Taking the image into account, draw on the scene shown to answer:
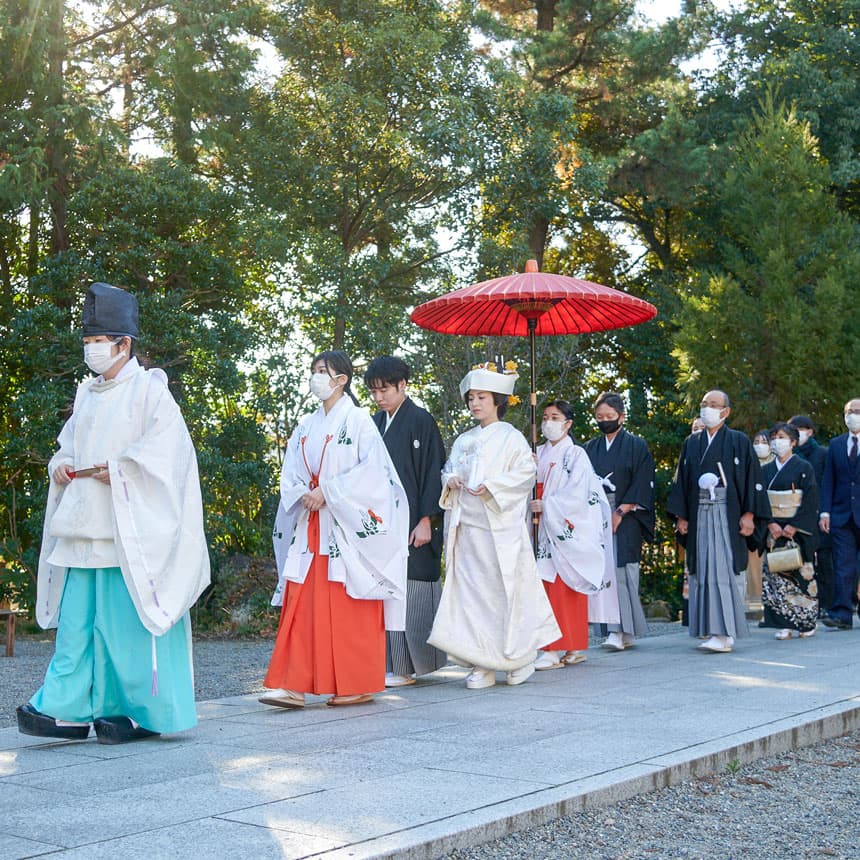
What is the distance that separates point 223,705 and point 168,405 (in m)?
1.81

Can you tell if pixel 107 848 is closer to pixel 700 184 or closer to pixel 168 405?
pixel 168 405

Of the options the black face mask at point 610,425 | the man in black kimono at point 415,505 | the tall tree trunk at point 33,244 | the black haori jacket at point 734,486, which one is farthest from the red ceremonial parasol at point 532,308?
the tall tree trunk at point 33,244

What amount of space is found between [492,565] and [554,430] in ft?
5.25

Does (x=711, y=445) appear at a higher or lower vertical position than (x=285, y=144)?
lower

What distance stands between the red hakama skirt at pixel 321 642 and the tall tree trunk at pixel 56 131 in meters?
7.85

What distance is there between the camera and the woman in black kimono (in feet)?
31.7

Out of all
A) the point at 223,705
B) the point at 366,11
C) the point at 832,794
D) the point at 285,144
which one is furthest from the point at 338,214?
the point at 832,794

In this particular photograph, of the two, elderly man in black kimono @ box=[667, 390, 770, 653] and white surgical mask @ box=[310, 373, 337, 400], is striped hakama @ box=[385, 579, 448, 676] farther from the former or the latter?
elderly man in black kimono @ box=[667, 390, 770, 653]

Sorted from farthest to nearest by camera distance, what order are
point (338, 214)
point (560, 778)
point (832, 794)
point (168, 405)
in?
point (338, 214) < point (168, 405) < point (832, 794) < point (560, 778)

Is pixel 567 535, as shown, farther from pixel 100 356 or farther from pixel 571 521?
pixel 100 356

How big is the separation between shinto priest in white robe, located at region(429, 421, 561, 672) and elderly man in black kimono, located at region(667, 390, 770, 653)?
1927mm

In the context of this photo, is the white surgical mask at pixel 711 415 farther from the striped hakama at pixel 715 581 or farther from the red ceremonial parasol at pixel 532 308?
→ the red ceremonial parasol at pixel 532 308

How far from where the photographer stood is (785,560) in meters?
9.64

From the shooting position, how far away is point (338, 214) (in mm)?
14773
